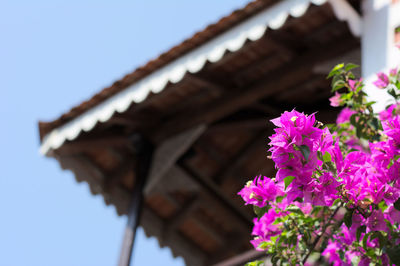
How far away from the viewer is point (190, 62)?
3.94 m

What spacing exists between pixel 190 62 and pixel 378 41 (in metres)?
1.07

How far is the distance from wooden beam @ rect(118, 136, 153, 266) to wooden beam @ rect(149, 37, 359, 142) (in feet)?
0.35

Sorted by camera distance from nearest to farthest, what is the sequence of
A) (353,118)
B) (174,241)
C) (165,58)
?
(353,118) → (165,58) → (174,241)

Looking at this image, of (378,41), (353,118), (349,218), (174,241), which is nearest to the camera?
(349,218)

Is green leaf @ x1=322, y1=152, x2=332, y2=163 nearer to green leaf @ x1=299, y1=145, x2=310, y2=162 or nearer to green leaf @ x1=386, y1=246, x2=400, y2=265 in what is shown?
green leaf @ x1=299, y1=145, x2=310, y2=162

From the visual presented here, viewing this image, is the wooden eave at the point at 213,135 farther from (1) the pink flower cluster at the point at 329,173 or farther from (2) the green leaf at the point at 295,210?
(1) the pink flower cluster at the point at 329,173

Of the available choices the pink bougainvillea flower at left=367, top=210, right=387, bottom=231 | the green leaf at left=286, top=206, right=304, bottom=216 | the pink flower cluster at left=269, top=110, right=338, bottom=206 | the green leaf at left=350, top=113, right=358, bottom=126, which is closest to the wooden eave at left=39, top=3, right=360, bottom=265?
the green leaf at left=350, top=113, right=358, bottom=126

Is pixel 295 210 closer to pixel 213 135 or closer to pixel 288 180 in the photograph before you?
pixel 288 180

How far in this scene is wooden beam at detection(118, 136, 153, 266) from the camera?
14.2ft

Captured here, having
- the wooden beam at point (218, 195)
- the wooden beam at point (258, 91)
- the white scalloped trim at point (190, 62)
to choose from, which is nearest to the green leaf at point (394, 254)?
the white scalloped trim at point (190, 62)

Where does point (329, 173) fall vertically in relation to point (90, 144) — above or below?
below

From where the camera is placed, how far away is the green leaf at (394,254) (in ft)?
5.74

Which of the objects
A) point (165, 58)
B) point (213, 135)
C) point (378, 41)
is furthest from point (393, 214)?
point (213, 135)

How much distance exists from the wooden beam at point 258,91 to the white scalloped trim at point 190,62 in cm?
31
